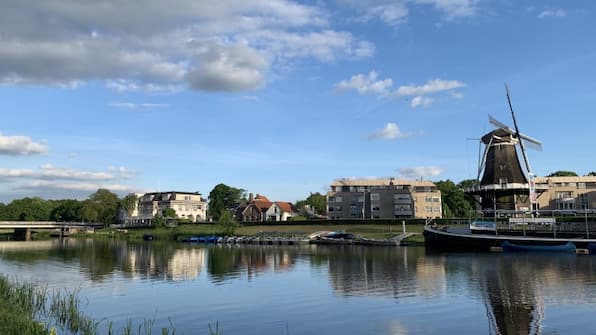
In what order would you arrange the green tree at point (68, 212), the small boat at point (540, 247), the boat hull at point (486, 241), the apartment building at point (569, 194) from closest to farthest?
the small boat at point (540, 247) → the boat hull at point (486, 241) → the apartment building at point (569, 194) → the green tree at point (68, 212)

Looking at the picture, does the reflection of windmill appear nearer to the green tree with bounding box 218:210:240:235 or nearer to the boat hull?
the boat hull

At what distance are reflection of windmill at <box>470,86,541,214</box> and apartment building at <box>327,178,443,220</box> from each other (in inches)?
1318

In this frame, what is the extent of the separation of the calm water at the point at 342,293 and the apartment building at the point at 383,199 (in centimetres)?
6879

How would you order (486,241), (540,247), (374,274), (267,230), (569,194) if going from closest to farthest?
(374,274) < (540,247) < (486,241) < (267,230) < (569,194)

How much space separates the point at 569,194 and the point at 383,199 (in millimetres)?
46478

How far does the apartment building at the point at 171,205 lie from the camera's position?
555 feet

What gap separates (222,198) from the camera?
586ft

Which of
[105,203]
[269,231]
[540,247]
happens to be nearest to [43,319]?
[540,247]

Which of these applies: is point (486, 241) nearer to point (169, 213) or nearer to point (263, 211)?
point (263, 211)

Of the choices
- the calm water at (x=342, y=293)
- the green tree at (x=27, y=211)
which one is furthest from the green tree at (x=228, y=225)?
the green tree at (x=27, y=211)

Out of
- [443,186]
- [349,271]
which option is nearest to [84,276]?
[349,271]

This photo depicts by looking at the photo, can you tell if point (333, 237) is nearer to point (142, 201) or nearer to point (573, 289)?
point (573, 289)

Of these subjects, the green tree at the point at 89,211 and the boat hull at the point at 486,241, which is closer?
the boat hull at the point at 486,241

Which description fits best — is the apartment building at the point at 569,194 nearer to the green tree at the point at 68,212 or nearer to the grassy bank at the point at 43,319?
the grassy bank at the point at 43,319
